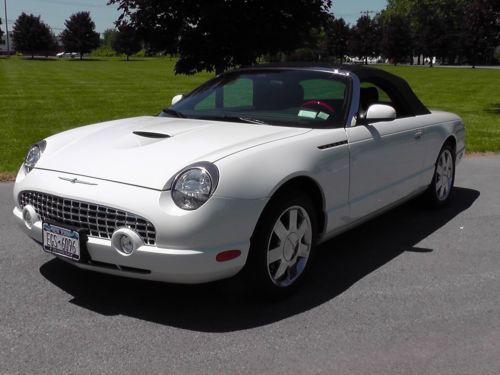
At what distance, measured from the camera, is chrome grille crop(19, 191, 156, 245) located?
126 inches

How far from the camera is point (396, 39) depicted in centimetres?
8538

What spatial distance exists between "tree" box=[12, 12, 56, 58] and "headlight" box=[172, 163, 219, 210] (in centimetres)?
10150

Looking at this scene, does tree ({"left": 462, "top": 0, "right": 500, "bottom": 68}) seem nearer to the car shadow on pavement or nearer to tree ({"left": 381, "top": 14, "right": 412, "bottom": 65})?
the car shadow on pavement

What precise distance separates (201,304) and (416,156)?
249 cm

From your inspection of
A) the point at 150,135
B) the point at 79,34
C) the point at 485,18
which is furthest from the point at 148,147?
the point at 79,34

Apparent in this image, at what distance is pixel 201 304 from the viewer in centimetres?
369

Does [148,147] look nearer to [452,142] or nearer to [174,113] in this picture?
[174,113]

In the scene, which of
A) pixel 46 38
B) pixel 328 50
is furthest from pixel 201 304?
pixel 46 38

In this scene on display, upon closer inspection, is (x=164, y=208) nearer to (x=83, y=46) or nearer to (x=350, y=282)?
(x=350, y=282)

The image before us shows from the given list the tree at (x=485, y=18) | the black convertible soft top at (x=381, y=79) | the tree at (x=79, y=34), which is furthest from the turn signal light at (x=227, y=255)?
the tree at (x=79, y=34)

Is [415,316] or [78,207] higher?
[78,207]

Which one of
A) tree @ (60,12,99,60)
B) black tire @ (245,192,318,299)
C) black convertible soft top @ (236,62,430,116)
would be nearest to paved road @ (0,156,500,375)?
black tire @ (245,192,318,299)

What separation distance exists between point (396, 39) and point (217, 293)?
87.0 metres

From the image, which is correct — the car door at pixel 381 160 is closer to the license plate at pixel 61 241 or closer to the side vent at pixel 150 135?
the side vent at pixel 150 135
